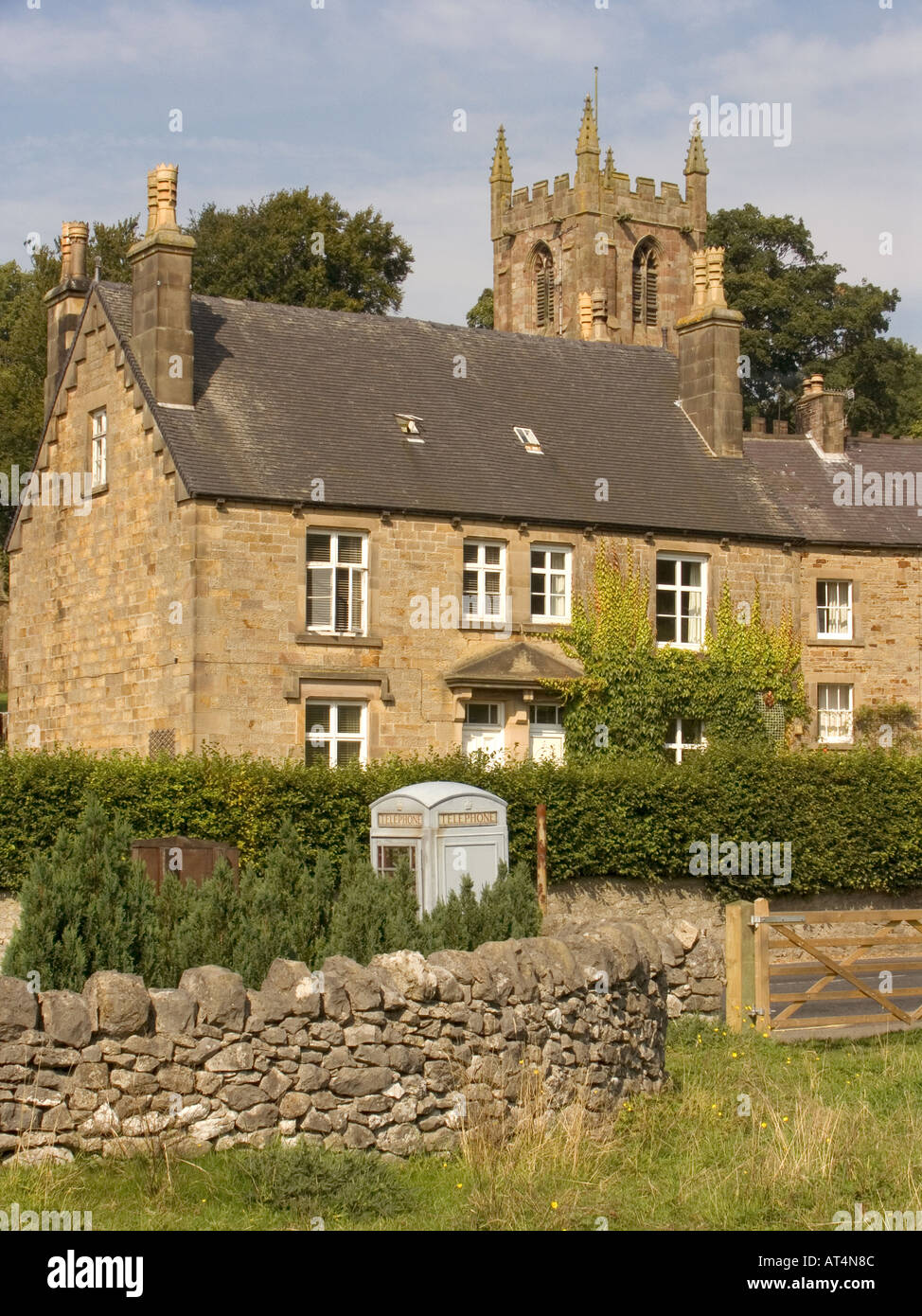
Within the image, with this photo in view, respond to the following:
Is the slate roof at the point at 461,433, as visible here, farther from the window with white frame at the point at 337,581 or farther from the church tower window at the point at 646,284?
the church tower window at the point at 646,284

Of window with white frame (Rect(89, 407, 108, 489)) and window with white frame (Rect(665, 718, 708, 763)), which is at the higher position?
window with white frame (Rect(89, 407, 108, 489))

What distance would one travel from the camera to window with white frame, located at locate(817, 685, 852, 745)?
111 ft

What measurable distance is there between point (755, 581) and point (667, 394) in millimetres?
5142

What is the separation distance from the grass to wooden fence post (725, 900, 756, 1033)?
3.04 m

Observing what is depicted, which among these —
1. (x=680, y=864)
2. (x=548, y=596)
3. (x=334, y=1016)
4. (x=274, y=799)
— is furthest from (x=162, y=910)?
(x=548, y=596)

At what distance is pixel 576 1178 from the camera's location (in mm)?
10562

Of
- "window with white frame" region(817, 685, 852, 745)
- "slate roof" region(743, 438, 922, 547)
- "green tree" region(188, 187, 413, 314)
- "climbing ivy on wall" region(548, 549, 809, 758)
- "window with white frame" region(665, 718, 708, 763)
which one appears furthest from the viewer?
"green tree" region(188, 187, 413, 314)

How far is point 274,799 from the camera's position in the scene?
74.8ft

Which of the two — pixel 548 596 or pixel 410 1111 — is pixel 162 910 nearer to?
pixel 410 1111

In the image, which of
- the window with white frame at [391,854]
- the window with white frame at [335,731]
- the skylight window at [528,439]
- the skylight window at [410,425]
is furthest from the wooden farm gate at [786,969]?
the skylight window at [528,439]

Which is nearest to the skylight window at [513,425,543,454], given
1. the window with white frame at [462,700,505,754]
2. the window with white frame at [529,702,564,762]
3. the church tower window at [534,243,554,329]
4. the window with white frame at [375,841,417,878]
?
the window with white frame at [529,702,564,762]

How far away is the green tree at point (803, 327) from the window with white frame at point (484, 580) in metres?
36.4

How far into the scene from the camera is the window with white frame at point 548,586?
98.4 feet

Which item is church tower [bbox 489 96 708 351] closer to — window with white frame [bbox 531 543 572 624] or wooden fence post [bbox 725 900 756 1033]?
window with white frame [bbox 531 543 572 624]
